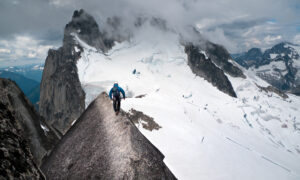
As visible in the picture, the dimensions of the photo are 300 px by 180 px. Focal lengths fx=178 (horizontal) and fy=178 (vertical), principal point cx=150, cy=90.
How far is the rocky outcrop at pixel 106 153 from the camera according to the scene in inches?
279

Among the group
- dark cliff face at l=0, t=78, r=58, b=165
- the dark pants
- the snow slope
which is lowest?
the snow slope

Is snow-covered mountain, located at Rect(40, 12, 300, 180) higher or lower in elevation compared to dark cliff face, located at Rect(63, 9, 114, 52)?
lower

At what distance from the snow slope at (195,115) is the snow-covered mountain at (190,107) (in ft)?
0.78

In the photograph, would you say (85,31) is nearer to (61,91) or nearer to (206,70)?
(61,91)

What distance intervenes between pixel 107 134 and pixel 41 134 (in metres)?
15.9

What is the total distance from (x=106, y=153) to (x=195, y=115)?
64831 millimetres

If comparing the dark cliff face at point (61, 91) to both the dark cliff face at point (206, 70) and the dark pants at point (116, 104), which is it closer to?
the dark pants at point (116, 104)

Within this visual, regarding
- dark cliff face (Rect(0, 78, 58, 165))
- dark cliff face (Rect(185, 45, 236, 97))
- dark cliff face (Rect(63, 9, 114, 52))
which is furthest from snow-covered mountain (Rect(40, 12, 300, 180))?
→ dark cliff face (Rect(0, 78, 58, 165))

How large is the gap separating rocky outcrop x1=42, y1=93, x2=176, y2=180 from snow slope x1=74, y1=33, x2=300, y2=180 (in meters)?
23.4

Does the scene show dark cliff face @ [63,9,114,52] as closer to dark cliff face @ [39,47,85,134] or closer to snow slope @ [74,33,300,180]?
snow slope @ [74,33,300,180]

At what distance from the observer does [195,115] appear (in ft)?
228

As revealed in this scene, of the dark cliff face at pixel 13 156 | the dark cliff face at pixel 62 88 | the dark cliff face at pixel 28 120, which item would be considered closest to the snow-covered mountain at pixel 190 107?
the dark cliff face at pixel 62 88

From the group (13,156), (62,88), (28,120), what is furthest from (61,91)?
(13,156)

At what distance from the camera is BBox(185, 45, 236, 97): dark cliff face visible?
533 ft
